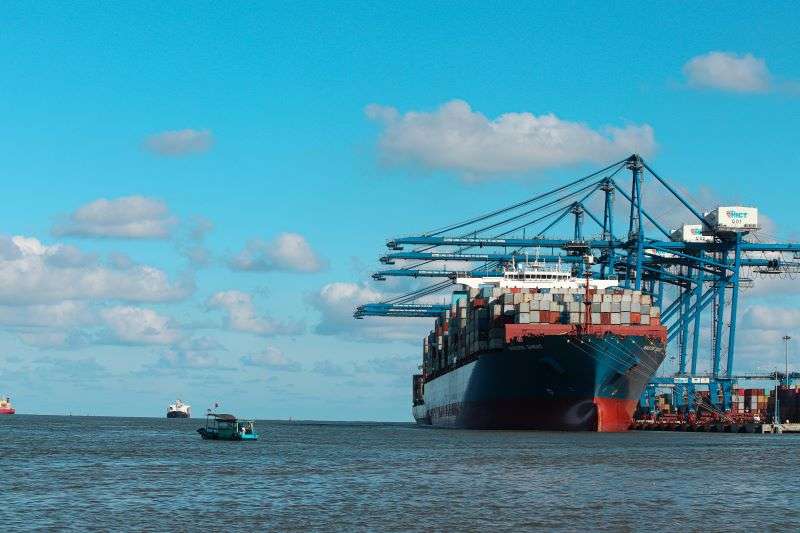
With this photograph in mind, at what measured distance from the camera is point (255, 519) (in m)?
36.8

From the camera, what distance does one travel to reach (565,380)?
90312mm

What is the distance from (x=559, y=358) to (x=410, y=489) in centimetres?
4392

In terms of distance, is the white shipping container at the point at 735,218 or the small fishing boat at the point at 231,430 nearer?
the small fishing boat at the point at 231,430

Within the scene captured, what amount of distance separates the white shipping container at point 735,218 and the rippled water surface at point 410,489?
159 ft

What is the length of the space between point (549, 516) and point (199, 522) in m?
11.2

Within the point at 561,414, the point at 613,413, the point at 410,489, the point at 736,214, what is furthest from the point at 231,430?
the point at 736,214

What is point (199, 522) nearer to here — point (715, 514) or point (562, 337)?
point (715, 514)

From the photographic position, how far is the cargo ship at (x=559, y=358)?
88812 millimetres

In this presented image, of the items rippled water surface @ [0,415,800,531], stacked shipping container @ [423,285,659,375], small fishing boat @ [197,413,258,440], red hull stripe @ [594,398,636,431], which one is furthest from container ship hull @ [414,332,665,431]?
small fishing boat @ [197,413,258,440]

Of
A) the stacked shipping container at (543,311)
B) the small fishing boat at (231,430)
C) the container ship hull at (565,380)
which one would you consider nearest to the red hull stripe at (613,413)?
the container ship hull at (565,380)

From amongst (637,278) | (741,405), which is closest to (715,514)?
(637,278)

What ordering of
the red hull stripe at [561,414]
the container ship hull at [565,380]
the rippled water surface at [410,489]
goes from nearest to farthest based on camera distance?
1. the rippled water surface at [410,489]
2. the container ship hull at [565,380]
3. the red hull stripe at [561,414]

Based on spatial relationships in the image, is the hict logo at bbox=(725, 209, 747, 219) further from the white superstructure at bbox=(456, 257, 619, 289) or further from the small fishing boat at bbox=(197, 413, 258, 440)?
the small fishing boat at bbox=(197, 413, 258, 440)

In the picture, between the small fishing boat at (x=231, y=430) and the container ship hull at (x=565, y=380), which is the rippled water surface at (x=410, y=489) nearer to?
the container ship hull at (x=565, y=380)
